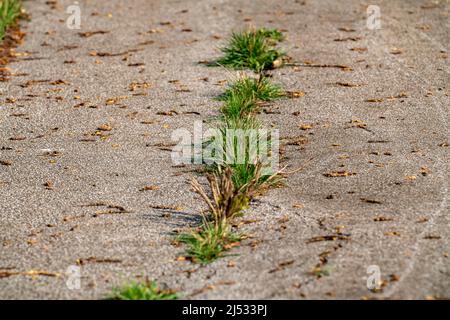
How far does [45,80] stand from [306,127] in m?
2.65

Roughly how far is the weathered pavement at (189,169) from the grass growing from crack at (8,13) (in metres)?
0.22

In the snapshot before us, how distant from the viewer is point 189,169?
5.87 metres

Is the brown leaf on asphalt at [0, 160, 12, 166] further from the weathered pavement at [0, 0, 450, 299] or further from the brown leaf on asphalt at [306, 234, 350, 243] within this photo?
the brown leaf on asphalt at [306, 234, 350, 243]

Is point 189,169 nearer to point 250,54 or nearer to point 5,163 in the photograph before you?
point 5,163

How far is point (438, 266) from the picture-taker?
436cm

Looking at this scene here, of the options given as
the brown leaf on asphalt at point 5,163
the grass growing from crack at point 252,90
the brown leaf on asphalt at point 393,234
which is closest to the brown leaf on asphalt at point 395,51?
the grass growing from crack at point 252,90

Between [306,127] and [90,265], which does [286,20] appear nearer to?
[306,127]

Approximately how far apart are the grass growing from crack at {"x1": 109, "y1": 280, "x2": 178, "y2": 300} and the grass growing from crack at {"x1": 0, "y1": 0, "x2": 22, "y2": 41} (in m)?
4.95

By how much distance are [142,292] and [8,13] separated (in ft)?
18.4

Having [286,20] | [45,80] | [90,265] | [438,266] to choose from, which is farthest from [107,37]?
[438,266]

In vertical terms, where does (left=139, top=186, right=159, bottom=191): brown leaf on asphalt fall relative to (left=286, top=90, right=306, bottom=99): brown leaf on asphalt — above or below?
below

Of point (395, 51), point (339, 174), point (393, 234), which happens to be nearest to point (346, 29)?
point (395, 51)

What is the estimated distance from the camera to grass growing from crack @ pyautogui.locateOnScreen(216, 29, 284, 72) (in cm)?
764

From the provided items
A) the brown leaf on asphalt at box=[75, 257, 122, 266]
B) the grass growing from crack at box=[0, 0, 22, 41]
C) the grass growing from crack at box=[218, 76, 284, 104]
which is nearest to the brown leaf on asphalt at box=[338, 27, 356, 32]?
the grass growing from crack at box=[218, 76, 284, 104]
